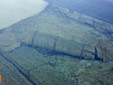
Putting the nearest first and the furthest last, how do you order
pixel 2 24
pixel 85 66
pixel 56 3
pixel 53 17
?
1. pixel 85 66
2. pixel 2 24
3. pixel 53 17
4. pixel 56 3

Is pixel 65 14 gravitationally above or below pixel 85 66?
above

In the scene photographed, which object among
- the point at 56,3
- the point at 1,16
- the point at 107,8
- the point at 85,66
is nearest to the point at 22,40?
the point at 1,16

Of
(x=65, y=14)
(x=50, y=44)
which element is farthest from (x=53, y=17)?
(x=50, y=44)

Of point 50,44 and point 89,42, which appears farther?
point 89,42

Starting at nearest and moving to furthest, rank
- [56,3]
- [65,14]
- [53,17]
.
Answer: [53,17] < [65,14] < [56,3]

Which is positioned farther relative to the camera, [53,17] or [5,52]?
[53,17]

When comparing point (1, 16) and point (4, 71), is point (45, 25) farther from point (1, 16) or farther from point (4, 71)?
point (4, 71)

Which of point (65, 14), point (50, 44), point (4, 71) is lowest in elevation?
point (4, 71)

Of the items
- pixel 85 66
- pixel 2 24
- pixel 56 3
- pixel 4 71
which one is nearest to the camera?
pixel 4 71

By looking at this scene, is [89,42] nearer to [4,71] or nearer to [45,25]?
[45,25]
